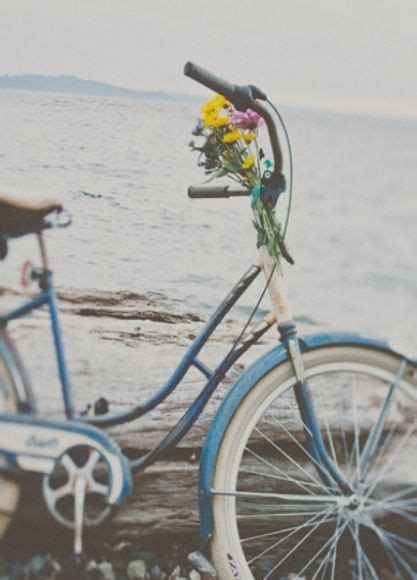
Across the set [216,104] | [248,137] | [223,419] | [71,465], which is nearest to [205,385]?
[223,419]

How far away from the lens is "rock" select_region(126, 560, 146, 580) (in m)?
2.50

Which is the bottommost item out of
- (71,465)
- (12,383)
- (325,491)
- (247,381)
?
(325,491)

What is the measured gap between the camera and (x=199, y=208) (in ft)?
8.14

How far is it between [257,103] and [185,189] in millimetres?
462

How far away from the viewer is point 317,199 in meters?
2.53

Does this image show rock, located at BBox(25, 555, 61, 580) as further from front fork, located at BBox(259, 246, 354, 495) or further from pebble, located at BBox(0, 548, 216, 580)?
front fork, located at BBox(259, 246, 354, 495)

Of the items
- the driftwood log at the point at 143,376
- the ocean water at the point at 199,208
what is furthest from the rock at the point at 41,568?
the ocean water at the point at 199,208

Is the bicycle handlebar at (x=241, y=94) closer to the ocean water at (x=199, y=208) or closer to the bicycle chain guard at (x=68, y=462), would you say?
the ocean water at (x=199, y=208)

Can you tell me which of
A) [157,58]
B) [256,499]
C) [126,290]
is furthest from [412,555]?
[157,58]

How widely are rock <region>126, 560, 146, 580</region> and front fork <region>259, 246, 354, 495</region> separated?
727 mm

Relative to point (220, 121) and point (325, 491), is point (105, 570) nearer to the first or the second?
point (325, 491)

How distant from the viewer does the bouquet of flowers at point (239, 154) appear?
2293mm

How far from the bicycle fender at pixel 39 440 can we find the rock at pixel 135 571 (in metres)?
0.51

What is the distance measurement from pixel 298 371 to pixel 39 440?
2.68 ft
